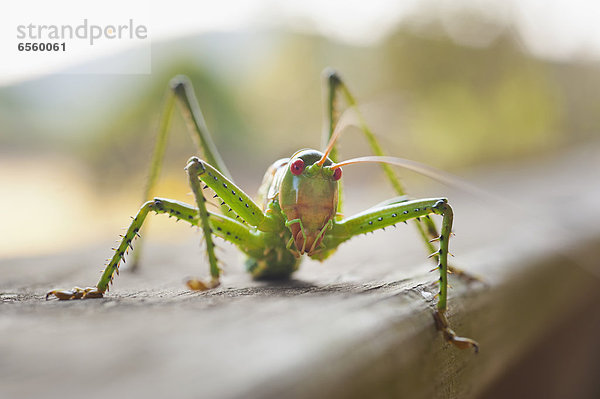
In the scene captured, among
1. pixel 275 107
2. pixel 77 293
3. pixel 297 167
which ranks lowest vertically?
pixel 77 293

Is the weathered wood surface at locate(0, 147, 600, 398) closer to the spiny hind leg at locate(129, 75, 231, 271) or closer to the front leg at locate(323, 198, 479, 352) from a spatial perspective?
the front leg at locate(323, 198, 479, 352)

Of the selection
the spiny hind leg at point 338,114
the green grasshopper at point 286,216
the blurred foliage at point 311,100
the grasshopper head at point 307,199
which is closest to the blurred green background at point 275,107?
the blurred foliage at point 311,100

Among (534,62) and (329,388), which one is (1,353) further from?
(534,62)

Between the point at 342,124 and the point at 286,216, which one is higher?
the point at 342,124

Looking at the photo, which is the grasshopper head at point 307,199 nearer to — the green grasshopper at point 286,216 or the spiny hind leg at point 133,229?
the green grasshopper at point 286,216

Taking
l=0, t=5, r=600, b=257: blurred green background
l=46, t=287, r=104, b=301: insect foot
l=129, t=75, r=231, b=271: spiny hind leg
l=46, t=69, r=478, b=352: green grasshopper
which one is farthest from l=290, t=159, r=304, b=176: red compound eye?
l=0, t=5, r=600, b=257: blurred green background

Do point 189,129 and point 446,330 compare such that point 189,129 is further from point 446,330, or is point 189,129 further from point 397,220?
point 446,330

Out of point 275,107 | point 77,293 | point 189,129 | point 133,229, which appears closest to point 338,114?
point 189,129
